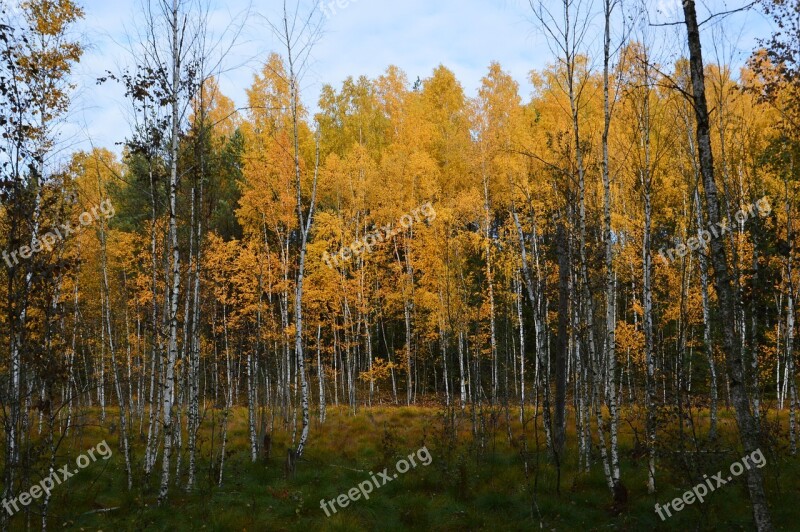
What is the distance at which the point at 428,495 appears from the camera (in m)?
9.09

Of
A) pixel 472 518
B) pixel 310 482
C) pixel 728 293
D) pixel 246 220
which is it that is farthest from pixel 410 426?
pixel 728 293

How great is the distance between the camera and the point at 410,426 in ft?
48.4

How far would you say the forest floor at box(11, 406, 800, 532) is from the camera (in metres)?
7.63

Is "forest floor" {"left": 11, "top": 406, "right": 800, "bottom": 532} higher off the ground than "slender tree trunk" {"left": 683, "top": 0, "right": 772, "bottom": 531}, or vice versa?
"slender tree trunk" {"left": 683, "top": 0, "right": 772, "bottom": 531}

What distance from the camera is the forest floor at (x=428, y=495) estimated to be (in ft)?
25.0

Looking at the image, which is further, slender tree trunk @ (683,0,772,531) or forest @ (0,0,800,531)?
forest @ (0,0,800,531)

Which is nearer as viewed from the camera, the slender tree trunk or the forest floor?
the slender tree trunk

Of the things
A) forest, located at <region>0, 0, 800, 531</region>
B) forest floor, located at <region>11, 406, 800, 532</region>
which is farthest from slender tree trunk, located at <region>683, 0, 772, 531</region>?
forest floor, located at <region>11, 406, 800, 532</region>

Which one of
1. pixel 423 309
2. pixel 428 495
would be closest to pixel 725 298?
pixel 428 495

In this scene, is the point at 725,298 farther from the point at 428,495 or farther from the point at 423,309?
the point at 423,309

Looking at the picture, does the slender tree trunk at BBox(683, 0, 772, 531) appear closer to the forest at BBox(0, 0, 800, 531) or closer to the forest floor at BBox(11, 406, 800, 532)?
the forest at BBox(0, 0, 800, 531)

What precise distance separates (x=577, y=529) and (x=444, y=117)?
22.1m

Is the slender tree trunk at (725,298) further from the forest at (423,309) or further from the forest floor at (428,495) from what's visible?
the forest floor at (428,495)

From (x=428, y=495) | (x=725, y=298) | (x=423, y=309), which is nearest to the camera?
(x=725, y=298)
